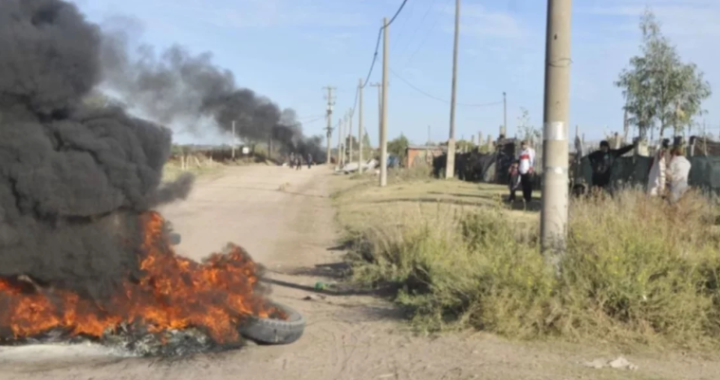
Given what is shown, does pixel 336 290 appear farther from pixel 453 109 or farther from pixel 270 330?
pixel 453 109

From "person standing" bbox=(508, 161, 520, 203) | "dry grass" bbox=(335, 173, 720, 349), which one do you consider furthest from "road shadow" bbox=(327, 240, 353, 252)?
"person standing" bbox=(508, 161, 520, 203)

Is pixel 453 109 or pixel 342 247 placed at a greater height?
pixel 453 109

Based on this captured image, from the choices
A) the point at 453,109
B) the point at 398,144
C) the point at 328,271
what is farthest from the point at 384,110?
the point at 398,144

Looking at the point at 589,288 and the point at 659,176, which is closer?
the point at 589,288

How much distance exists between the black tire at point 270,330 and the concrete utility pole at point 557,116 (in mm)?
2916

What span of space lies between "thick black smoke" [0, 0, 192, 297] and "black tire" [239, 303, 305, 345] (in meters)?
1.08

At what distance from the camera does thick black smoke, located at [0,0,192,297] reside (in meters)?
6.36

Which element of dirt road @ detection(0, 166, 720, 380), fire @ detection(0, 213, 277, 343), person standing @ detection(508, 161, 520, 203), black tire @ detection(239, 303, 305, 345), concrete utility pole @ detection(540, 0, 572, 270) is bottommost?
dirt road @ detection(0, 166, 720, 380)

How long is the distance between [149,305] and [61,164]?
1359 mm

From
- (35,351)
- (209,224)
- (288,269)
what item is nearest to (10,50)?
(35,351)

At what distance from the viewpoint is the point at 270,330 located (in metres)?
6.88

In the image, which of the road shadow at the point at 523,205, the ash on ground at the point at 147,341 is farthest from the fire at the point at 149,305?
the road shadow at the point at 523,205

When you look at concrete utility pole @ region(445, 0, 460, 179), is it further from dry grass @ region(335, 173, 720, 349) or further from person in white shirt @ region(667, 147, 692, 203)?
dry grass @ region(335, 173, 720, 349)

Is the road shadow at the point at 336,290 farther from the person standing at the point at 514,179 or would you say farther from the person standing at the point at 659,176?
the person standing at the point at 514,179
